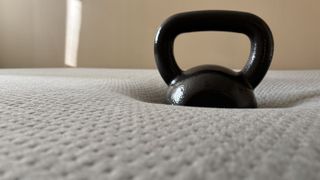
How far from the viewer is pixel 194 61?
1521 mm

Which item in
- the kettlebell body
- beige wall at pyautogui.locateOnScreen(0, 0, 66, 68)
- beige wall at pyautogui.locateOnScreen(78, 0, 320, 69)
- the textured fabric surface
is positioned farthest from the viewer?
beige wall at pyautogui.locateOnScreen(0, 0, 66, 68)

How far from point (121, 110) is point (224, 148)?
4.8 inches

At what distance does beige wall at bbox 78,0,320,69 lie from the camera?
145 centimetres

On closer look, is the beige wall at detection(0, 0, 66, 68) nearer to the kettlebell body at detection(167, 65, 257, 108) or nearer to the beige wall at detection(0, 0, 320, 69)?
the beige wall at detection(0, 0, 320, 69)

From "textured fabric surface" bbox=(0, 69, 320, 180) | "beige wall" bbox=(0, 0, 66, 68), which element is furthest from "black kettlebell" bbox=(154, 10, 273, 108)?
"beige wall" bbox=(0, 0, 66, 68)

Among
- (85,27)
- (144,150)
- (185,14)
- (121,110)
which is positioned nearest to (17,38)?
(85,27)

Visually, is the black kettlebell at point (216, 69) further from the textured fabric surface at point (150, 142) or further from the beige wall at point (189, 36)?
the beige wall at point (189, 36)

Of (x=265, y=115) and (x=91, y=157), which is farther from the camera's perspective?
(x=265, y=115)

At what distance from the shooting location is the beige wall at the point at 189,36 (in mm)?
1451

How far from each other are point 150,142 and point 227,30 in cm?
32

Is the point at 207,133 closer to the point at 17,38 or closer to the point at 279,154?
the point at 279,154

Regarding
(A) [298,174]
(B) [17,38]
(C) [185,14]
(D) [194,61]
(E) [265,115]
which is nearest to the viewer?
(A) [298,174]

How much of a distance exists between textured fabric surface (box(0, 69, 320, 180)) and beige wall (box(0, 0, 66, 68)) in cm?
134

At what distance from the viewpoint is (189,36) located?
4.95 ft
